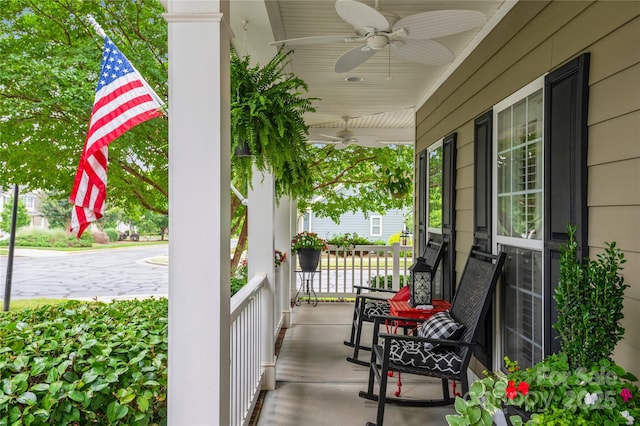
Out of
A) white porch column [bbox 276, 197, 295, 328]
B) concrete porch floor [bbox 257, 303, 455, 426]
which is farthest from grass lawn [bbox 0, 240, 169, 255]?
concrete porch floor [bbox 257, 303, 455, 426]

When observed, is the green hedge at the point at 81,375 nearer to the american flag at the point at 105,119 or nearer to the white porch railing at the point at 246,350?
A: the white porch railing at the point at 246,350

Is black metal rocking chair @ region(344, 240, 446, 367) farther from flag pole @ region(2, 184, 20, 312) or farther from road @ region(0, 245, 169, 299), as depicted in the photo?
flag pole @ region(2, 184, 20, 312)

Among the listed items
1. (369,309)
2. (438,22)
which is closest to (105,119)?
(438,22)

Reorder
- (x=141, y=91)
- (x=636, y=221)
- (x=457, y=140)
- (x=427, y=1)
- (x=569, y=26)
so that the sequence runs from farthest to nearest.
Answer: (x=457, y=140) → (x=427, y=1) → (x=141, y=91) → (x=569, y=26) → (x=636, y=221)

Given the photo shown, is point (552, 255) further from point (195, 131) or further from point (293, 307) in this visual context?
point (293, 307)

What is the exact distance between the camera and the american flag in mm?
2404

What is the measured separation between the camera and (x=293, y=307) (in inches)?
289

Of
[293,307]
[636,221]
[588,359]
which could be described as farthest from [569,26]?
[293,307]

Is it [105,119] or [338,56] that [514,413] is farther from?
[338,56]

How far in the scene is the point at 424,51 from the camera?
121 inches

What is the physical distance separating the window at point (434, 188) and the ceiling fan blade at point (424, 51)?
6.20 ft

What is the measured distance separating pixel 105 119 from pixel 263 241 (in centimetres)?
174

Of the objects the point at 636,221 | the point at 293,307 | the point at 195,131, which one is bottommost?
the point at 293,307

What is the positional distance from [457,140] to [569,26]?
2.00 m
